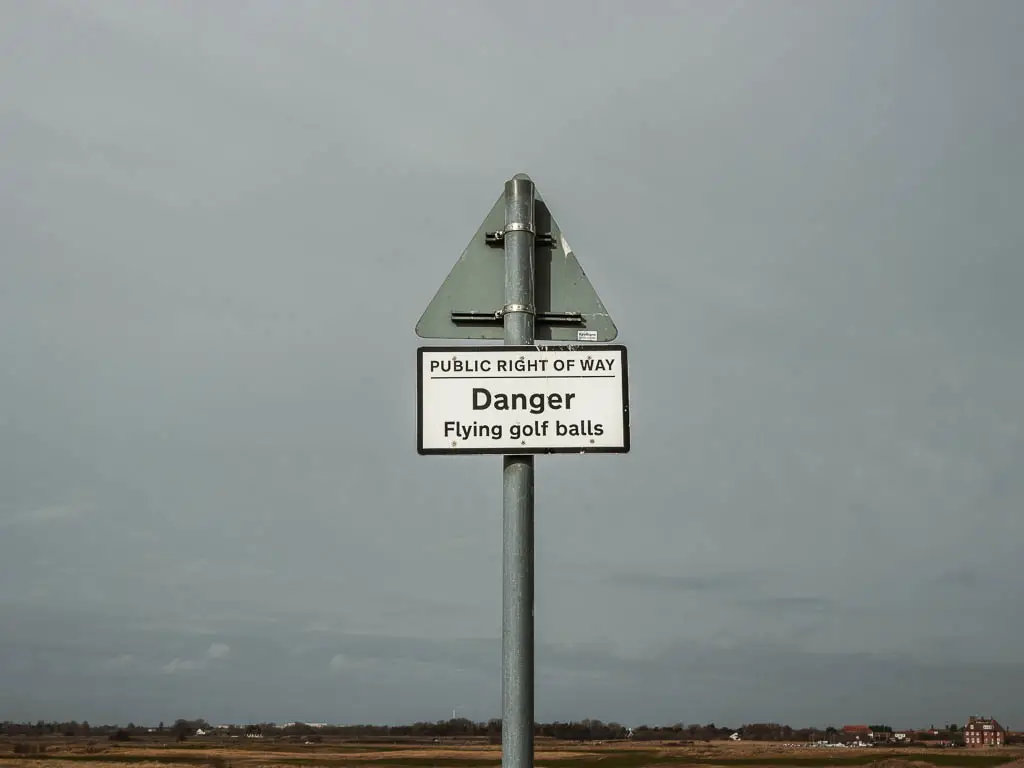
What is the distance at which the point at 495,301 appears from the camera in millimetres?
4633

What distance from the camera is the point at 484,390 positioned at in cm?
442

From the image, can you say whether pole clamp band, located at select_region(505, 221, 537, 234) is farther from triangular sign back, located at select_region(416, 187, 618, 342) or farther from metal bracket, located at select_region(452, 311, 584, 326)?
metal bracket, located at select_region(452, 311, 584, 326)

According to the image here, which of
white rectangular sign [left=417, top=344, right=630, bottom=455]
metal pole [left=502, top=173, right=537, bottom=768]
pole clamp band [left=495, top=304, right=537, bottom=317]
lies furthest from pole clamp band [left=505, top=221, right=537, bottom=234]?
white rectangular sign [left=417, top=344, right=630, bottom=455]

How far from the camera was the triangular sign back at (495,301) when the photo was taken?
4.64 meters

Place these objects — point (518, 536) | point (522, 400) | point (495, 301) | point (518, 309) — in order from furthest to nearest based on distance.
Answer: point (495, 301)
point (518, 309)
point (522, 400)
point (518, 536)

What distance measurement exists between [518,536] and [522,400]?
1.92 feet

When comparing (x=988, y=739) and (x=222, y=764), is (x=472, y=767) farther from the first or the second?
(x=988, y=739)

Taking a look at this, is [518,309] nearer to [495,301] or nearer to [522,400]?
[495,301]

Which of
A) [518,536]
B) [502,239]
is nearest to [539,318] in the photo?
[502,239]

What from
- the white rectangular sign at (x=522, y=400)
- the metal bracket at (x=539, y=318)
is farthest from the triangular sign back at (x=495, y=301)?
the white rectangular sign at (x=522, y=400)

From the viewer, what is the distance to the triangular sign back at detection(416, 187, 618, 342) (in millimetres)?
4637

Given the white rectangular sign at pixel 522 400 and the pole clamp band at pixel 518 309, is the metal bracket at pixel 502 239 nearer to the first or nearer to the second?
the pole clamp band at pixel 518 309

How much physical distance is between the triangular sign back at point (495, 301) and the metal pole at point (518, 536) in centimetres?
8

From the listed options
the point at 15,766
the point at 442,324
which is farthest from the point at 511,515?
the point at 15,766
